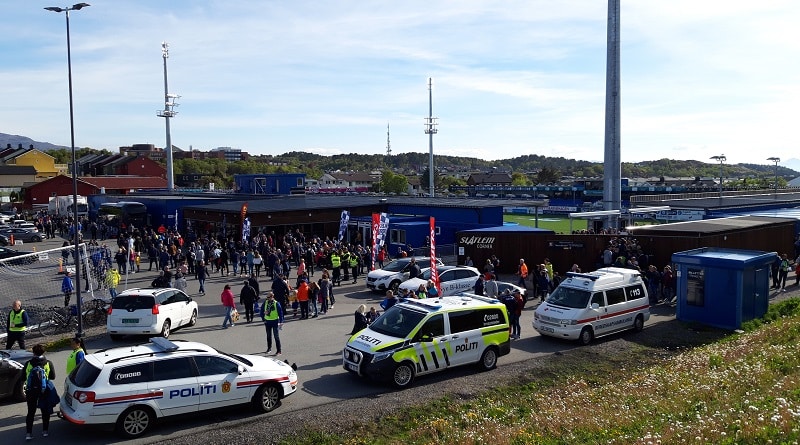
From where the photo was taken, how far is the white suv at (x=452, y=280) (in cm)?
2439

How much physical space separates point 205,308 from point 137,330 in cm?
523

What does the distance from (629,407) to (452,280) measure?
44.8 feet

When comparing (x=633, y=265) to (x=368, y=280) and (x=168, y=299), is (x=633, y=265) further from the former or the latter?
(x=168, y=299)

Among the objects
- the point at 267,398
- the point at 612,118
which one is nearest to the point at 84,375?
the point at 267,398

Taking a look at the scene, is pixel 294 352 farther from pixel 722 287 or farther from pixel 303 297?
pixel 722 287

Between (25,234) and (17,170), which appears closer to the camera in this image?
Result: (25,234)

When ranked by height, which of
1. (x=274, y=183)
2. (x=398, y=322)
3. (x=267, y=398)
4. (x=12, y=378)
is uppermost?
(x=274, y=183)

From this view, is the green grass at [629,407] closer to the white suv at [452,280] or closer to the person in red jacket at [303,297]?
the person in red jacket at [303,297]

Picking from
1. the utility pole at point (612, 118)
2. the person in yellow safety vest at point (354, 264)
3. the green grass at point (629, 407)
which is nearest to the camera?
the green grass at point (629, 407)

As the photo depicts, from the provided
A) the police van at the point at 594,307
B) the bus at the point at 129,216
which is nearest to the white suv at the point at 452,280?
the police van at the point at 594,307

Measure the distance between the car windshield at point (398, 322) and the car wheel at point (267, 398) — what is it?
2.89 m

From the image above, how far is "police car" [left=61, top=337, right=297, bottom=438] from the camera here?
420 inches

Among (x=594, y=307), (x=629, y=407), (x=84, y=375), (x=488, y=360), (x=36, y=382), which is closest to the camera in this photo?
(x=36, y=382)

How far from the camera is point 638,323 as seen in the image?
19.3 m
